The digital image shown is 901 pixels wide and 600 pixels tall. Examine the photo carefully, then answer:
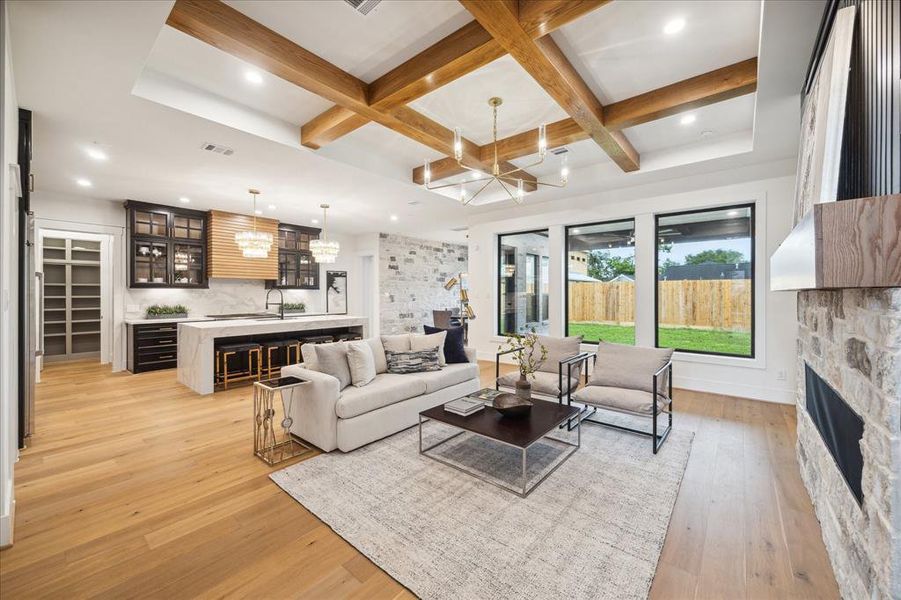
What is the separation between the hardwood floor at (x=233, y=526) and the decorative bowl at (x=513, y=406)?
1086 millimetres

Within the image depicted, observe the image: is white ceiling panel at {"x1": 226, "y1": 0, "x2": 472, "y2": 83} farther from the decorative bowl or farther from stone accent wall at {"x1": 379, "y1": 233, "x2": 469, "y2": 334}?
stone accent wall at {"x1": 379, "y1": 233, "x2": 469, "y2": 334}

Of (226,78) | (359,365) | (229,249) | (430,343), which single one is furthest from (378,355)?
(229,249)

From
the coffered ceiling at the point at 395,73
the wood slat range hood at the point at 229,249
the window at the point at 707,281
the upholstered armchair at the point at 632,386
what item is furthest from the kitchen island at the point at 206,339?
the window at the point at 707,281

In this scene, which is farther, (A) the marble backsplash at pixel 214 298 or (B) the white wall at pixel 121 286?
(A) the marble backsplash at pixel 214 298

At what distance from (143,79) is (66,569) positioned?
125 inches

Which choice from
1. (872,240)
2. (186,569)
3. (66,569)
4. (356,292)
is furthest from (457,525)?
(356,292)

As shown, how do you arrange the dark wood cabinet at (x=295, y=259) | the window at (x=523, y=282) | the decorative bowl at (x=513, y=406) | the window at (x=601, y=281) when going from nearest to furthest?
the decorative bowl at (x=513, y=406), the window at (x=601, y=281), the window at (x=523, y=282), the dark wood cabinet at (x=295, y=259)

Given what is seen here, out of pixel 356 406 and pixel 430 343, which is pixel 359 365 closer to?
pixel 356 406

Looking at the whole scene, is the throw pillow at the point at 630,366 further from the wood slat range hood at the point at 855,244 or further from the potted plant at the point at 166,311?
the potted plant at the point at 166,311

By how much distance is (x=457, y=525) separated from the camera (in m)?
2.09

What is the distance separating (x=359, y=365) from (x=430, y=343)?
0.98 m

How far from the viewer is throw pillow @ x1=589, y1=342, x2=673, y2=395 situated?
3.35 metres

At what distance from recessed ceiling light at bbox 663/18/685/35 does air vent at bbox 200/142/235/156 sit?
3944 mm

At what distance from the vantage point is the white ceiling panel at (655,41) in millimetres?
2275
